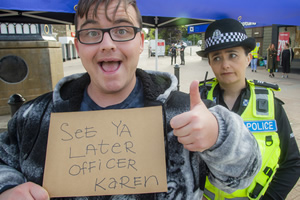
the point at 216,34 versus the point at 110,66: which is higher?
the point at 216,34

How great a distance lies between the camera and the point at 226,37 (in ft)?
6.45

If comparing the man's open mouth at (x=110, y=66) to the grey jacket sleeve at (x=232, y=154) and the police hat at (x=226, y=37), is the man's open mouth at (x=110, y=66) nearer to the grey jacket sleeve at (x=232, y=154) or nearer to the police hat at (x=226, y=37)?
the grey jacket sleeve at (x=232, y=154)

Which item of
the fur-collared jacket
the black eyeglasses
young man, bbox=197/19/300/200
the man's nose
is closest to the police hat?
young man, bbox=197/19/300/200

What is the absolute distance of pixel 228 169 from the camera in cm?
102

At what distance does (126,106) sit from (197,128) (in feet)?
1.58

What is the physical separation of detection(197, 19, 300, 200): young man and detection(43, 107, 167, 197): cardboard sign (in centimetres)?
82

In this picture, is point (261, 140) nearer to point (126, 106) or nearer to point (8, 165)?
point (126, 106)

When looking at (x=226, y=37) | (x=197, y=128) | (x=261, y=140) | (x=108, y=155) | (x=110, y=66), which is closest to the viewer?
(x=197, y=128)

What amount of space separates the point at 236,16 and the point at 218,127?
2.07 m

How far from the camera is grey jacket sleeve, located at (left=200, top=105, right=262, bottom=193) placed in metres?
0.97

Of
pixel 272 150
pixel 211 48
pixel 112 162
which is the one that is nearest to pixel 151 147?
pixel 112 162

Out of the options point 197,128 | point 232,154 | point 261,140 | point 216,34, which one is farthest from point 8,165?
point 216,34

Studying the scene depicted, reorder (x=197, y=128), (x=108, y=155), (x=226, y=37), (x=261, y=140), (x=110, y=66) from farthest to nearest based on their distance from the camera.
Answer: (x=226, y=37) → (x=261, y=140) → (x=110, y=66) → (x=108, y=155) → (x=197, y=128)

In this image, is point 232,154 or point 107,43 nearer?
point 232,154
